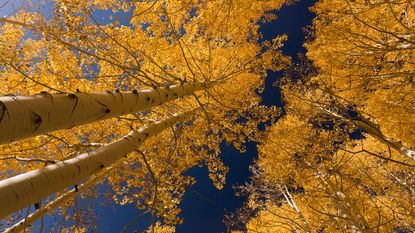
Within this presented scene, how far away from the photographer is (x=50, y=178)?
133 cm

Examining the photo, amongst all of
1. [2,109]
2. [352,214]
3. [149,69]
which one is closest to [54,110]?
[2,109]

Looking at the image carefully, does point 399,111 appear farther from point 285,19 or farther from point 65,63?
point 285,19

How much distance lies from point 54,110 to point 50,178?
370 millimetres

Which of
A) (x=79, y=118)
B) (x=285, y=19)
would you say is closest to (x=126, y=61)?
(x=79, y=118)

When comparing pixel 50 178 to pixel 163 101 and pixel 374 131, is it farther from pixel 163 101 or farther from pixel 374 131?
pixel 374 131

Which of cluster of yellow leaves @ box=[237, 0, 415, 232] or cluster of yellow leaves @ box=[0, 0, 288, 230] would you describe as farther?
cluster of yellow leaves @ box=[237, 0, 415, 232]

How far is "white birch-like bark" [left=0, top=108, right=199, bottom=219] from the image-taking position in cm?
111

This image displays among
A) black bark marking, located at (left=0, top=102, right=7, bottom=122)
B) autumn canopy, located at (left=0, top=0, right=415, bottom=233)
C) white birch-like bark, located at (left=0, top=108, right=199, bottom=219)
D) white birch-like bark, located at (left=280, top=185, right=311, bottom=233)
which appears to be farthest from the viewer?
white birch-like bark, located at (left=280, top=185, right=311, bottom=233)

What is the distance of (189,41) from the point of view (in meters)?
7.05

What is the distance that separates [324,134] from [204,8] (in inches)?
272

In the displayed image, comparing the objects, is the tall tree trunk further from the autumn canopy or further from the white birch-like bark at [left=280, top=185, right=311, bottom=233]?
the white birch-like bark at [left=280, top=185, right=311, bottom=233]

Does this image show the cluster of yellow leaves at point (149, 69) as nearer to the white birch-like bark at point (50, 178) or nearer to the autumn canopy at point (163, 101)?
the autumn canopy at point (163, 101)

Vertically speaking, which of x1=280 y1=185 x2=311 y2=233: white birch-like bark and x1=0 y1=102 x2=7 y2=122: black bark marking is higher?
x1=280 y1=185 x2=311 y2=233: white birch-like bark

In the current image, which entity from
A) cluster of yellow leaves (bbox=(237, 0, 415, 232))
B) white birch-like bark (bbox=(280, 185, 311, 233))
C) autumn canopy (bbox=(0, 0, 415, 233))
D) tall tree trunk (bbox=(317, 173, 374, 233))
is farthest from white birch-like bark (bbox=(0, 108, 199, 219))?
white birch-like bark (bbox=(280, 185, 311, 233))
